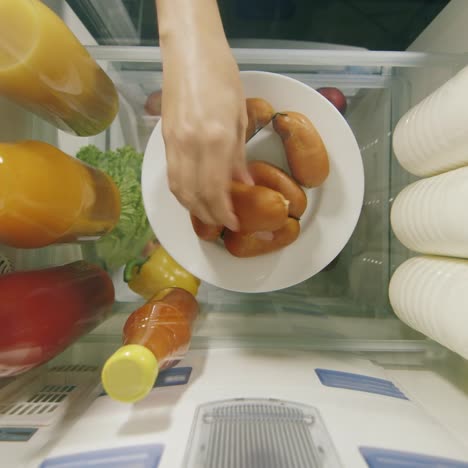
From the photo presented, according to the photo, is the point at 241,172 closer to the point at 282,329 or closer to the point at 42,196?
the point at 42,196

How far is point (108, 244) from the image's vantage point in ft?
3.04

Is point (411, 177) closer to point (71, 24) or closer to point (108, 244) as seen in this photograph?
point (108, 244)

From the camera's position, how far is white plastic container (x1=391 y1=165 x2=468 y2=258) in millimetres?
602

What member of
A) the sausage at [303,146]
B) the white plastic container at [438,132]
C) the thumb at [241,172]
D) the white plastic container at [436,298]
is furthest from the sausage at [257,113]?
the white plastic container at [436,298]

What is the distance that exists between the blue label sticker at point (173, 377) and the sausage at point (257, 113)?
360mm

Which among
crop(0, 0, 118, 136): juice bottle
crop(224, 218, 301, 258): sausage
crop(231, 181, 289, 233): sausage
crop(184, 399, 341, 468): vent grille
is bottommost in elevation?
crop(184, 399, 341, 468): vent grille

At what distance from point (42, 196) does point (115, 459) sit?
328 millimetres

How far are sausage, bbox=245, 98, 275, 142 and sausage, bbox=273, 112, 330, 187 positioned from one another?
0.05 feet

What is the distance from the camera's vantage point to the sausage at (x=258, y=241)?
688 mm

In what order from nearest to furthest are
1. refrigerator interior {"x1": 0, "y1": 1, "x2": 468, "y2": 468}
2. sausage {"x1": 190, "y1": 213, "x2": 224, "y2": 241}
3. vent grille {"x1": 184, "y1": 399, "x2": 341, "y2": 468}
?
1. vent grille {"x1": 184, "y1": 399, "x2": 341, "y2": 468}
2. refrigerator interior {"x1": 0, "y1": 1, "x2": 468, "y2": 468}
3. sausage {"x1": 190, "y1": 213, "x2": 224, "y2": 241}

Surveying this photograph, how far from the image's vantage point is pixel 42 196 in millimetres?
584

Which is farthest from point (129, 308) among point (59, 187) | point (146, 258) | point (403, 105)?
point (403, 105)

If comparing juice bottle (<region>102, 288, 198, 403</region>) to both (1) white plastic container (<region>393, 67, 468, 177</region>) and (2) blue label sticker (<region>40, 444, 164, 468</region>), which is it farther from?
(1) white plastic container (<region>393, 67, 468, 177</region>)

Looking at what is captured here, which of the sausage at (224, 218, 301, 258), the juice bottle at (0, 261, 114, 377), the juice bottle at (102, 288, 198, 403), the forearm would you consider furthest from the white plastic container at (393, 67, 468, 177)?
the juice bottle at (0, 261, 114, 377)
